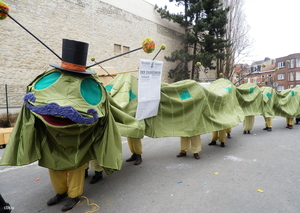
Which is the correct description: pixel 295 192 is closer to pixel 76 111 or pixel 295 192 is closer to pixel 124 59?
pixel 76 111

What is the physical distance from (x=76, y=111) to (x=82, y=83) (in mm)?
460

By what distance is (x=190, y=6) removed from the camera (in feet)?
63.1

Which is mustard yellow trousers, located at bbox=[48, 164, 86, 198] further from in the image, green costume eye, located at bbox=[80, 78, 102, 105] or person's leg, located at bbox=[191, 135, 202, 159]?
person's leg, located at bbox=[191, 135, 202, 159]

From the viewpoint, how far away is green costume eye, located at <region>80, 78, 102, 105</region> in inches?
93.1

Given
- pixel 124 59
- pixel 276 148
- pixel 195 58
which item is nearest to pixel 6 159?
pixel 276 148

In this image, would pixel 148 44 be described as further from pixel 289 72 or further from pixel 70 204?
pixel 289 72

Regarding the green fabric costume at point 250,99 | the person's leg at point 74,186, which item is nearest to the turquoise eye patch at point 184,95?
the green fabric costume at point 250,99

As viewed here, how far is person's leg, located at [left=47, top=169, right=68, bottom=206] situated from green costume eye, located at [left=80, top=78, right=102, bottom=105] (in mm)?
1163

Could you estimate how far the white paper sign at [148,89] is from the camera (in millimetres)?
3631

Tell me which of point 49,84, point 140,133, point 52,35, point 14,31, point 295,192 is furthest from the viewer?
point 52,35

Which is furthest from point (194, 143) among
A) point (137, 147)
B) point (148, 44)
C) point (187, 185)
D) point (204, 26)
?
point (204, 26)

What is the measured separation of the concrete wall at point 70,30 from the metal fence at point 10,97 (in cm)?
35

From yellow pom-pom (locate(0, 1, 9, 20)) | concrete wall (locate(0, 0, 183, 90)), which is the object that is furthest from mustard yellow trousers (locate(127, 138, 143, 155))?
concrete wall (locate(0, 0, 183, 90))

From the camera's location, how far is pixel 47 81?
7.68 feet
